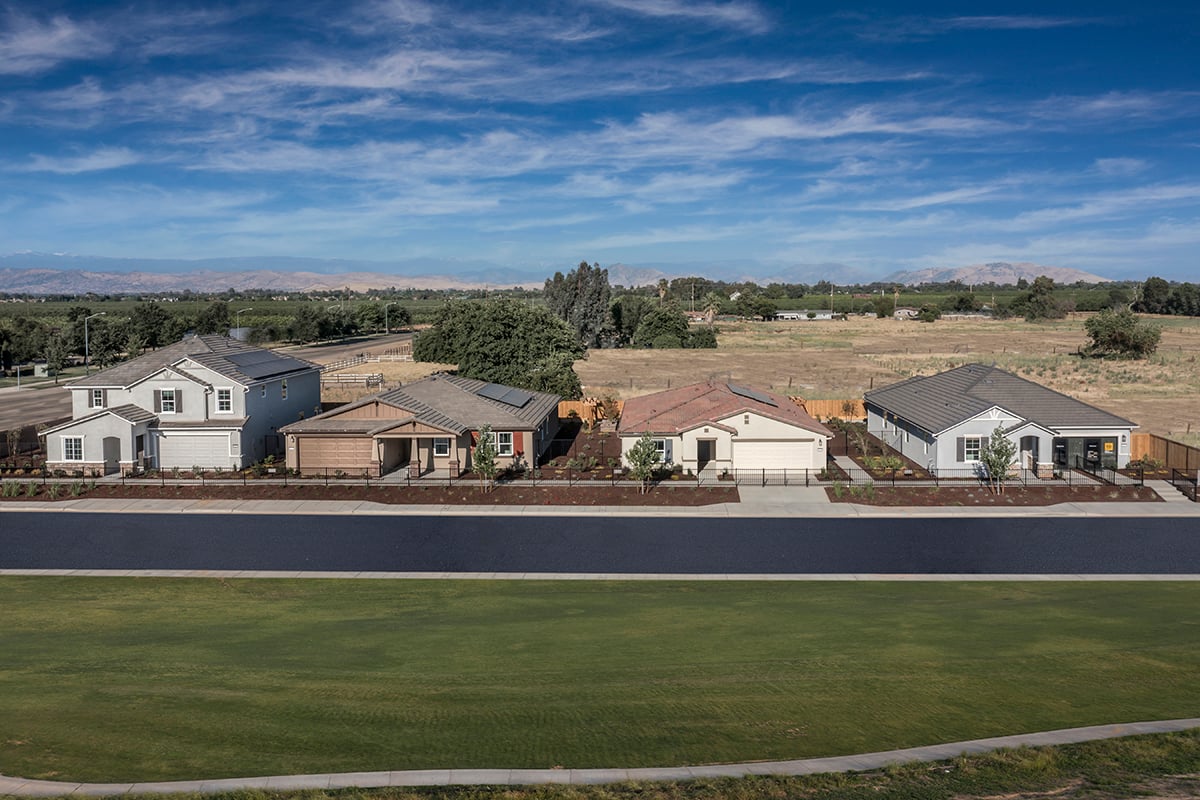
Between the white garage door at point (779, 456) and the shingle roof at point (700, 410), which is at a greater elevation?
the shingle roof at point (700, 410)

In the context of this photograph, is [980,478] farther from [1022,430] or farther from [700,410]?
[700,410]

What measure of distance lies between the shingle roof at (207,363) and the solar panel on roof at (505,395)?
428 inches

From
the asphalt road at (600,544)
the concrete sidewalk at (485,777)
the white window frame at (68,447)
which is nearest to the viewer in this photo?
the concrete sidewalk at (485,777)

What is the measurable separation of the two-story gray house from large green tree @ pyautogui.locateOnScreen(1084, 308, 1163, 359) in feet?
267

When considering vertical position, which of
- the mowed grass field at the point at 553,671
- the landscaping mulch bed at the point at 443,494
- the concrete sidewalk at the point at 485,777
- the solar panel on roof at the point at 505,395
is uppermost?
the solar panel on roof at the point at 505,395

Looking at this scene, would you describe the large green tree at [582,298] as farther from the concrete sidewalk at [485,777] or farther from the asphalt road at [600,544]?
the concrete sidewalk at [485,777]

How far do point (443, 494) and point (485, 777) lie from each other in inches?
1062

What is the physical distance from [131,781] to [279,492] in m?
27.9

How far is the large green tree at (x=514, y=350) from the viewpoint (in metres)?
63.4

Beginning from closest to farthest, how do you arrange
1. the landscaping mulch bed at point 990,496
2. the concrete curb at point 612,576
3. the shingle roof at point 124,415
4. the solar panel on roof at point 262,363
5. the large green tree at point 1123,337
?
the concrete curb at point 612,576, the landscaping mulch bed at point 990,496, the shingle roof at point 124,415, the solar panel on roof at point 262,363, the large green tree at point 1123,337

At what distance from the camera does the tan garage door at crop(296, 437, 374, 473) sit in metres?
43.5

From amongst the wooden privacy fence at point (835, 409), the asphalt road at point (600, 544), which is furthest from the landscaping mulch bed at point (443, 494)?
the wooden privacy fence at point (835, 409)

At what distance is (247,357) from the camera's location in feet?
163

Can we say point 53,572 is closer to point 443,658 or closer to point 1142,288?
point 443,658
